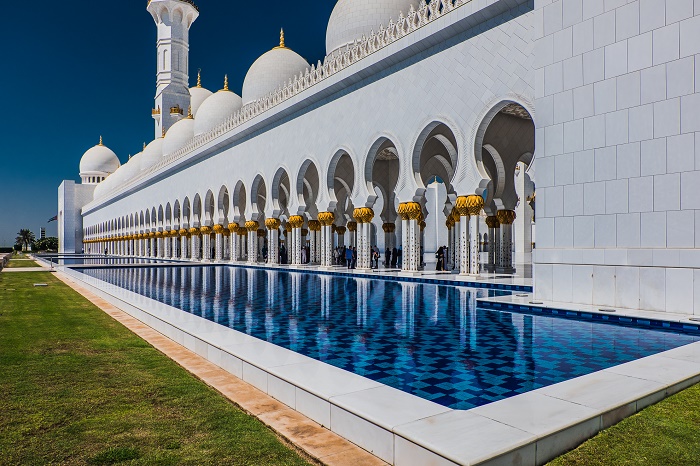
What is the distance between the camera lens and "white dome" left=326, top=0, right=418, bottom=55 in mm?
14281

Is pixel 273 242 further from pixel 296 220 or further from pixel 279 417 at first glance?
pixel 279 417

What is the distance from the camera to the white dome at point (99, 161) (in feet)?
148

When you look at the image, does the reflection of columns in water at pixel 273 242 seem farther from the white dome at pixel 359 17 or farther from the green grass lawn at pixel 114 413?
the green grass lawn at pixel 114 413

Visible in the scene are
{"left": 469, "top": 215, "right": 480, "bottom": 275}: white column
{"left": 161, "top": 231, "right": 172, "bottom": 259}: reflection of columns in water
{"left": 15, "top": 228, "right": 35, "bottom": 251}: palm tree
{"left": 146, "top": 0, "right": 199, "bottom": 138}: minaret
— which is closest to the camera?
{"left": 469, "top": 215, "right": 480, "bottom": 275}: white column

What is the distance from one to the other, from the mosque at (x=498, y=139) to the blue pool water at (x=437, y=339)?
1286 millimetres

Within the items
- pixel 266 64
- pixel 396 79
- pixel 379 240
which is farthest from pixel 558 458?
pixel 379 240

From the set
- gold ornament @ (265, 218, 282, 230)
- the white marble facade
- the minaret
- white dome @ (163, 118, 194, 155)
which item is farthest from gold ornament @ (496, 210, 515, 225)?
the minaret

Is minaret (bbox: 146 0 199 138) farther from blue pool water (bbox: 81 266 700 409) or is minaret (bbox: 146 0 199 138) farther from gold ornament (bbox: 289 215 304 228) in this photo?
blue pool water (bbox: 81 266 700 409)

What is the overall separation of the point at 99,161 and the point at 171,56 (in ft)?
60.5

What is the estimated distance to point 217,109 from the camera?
2314 cm

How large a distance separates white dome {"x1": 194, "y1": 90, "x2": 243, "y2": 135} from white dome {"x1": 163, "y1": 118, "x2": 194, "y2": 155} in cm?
311

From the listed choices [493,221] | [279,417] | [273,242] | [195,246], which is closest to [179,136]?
[195,246]

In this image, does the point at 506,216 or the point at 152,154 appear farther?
the point at 152,154

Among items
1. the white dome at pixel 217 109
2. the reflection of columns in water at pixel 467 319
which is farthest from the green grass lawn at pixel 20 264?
the reflection of columns in water at pixel 467 319
